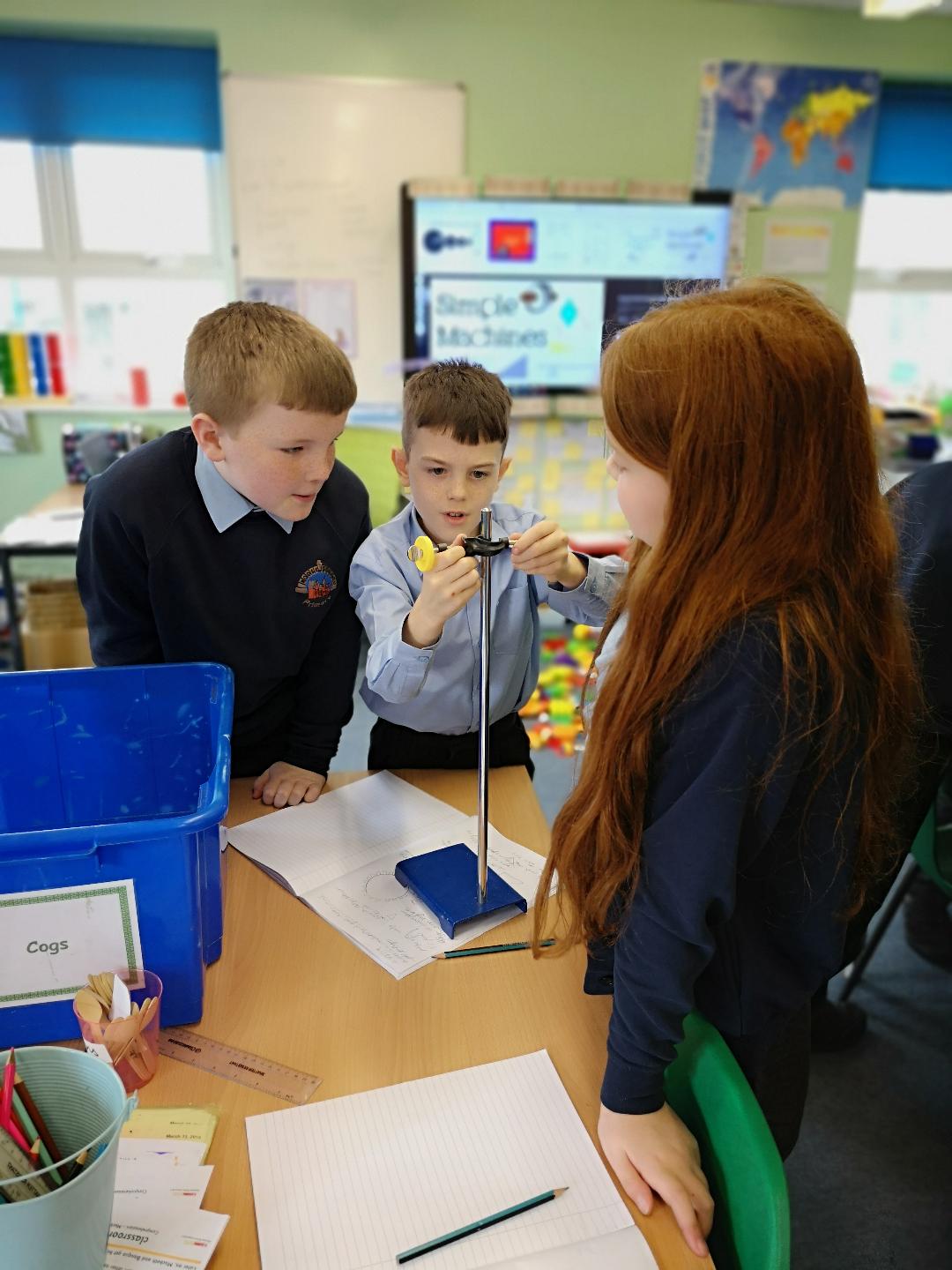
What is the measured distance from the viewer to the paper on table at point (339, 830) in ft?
3.81

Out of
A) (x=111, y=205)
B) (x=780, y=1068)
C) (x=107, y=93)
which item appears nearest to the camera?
(x=780, y=1068)

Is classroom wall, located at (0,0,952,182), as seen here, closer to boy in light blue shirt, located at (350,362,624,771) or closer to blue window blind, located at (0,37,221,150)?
blue window blind, located at (0,37,221,150)

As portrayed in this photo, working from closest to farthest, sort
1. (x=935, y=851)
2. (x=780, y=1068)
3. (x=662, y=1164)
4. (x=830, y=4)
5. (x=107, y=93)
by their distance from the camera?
1. (x=662, y=1164)
2. (x=780, y=1068)
3. (x=935, y=851)
4. (x=107, y=93)
5. (x=830, y=4)

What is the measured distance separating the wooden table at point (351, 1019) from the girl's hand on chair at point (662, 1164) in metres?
0.02

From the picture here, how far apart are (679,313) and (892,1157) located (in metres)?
1.62

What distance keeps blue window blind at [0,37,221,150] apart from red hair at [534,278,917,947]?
3909 mm

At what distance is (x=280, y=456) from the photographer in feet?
4.01

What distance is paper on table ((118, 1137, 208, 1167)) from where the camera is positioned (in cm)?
77

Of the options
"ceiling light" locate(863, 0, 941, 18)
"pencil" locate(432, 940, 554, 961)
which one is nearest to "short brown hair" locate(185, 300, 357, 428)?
"pencil" locate(432, 940, 554, 961)

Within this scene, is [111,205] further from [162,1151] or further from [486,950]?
[162,1151]

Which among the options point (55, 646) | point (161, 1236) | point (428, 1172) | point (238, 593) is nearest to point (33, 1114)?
point (161, 1236)

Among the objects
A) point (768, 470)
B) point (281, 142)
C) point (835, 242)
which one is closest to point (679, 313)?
point (768, 470)

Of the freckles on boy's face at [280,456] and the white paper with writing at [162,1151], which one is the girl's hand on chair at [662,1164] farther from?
the freckles on boy's face at [280,456]

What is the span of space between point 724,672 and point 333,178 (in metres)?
3.74
